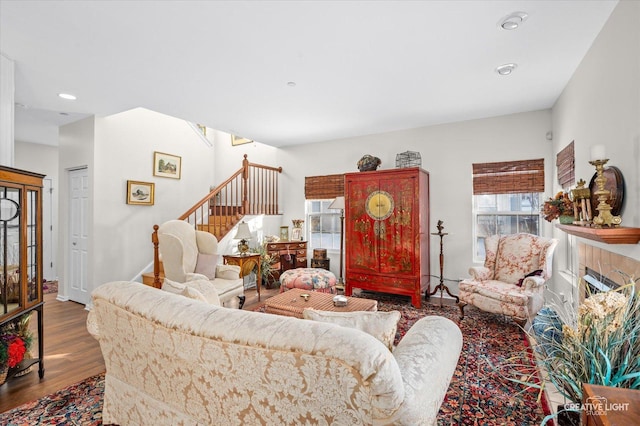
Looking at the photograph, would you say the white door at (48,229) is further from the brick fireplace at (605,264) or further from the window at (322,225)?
the brick fireplace at (605,264)

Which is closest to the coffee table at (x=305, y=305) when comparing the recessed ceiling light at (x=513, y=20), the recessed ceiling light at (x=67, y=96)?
the recessed ceiling light at (x=513, y=20)

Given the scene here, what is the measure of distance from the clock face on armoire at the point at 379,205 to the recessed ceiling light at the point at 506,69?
2.01m

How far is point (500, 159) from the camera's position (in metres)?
4.32

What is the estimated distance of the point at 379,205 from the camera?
457 centimetres

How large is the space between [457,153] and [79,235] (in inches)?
225

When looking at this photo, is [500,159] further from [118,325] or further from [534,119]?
[118,325]

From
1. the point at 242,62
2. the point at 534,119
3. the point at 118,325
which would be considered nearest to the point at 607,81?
the point at 534,119

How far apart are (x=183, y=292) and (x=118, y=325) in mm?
356

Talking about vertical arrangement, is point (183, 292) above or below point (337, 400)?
above

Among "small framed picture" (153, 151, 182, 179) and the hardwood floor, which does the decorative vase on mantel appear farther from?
"small framed picture" (153, 151, 182, 179)

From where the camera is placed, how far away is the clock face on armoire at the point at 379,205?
4491 mm

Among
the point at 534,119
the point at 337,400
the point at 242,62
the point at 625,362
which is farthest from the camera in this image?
the point at 534,119

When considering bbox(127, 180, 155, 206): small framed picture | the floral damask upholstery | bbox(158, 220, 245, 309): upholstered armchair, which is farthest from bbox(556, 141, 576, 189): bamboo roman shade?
bbox(127, 180, 155, 206): small framed picture

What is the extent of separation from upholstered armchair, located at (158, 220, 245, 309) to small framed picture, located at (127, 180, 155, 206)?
118 cm
